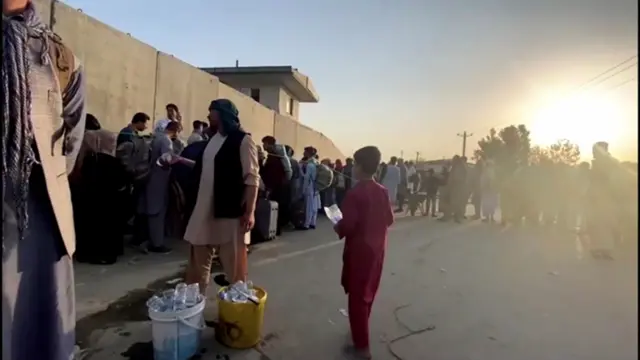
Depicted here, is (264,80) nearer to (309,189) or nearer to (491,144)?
(309,189)

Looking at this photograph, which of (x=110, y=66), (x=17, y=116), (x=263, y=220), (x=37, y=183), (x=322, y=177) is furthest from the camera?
(x=322, y=177)

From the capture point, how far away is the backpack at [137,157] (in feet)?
16.9

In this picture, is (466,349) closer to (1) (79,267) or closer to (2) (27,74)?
(2) (27,74)

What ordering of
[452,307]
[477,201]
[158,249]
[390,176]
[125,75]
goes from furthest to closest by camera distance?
1. [390,176]
2. [477,201]
3. [125,75]
4. [158,249]
5. [452,307]

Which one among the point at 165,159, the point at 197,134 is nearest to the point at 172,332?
the point at 165,159

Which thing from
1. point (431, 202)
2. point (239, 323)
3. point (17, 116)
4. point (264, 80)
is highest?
point (264, 80)

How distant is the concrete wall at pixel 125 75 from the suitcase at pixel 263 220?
2.44 meters

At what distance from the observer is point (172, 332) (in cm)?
260

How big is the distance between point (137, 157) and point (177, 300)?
301 centimetres

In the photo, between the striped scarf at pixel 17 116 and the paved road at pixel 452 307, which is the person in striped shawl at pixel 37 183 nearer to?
the striped scarf at pixel 17 116

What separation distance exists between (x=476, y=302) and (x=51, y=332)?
3665mm

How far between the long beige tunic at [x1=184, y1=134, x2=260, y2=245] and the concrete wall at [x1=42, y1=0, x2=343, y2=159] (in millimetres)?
3052

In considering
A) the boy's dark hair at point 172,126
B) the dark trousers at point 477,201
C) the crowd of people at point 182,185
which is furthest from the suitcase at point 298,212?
the dark trousers at point 477,201

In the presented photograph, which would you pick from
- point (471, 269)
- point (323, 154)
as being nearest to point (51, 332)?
point (471, 269)
